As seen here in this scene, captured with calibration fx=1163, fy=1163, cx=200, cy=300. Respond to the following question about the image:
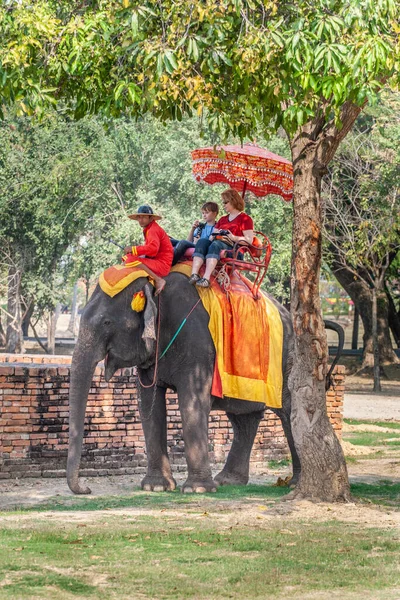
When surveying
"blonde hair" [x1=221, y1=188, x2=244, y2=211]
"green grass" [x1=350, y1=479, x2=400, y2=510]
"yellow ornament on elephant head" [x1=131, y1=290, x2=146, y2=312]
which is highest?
"blonde hair" [x1=221, y1=188, x2=244, y2=211]

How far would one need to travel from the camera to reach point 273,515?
9.83 metres

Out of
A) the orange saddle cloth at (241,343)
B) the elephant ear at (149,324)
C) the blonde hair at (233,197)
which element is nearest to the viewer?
the elephant ear at (149,324)

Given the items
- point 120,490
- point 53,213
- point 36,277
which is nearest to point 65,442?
point 120,490

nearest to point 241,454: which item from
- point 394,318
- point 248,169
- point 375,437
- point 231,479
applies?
point 231,479

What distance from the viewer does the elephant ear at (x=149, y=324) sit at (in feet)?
37.7

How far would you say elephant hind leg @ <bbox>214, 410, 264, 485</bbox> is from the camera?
509 inches

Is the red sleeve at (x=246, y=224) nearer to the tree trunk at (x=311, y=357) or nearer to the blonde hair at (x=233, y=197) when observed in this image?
the blonde hair at (x=233, y=197)

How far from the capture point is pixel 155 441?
1222 centimetres

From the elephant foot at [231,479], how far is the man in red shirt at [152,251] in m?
2.40

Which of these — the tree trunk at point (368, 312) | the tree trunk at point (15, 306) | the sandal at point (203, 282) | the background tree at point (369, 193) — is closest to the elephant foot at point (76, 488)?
the sandal at point (203, 282)

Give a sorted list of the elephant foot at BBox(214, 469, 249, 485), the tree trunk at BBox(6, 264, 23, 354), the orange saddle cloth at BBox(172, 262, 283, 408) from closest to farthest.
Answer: the orange saddle cloth at BBox(172, 262, 283, 408), the elephant foot at BBox(214, 469, 249, 485), the tree trunk at BBox(6, 264, 23, 354)

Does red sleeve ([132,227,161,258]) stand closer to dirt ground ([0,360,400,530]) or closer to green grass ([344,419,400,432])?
dirt ground ([0,360,400,530])

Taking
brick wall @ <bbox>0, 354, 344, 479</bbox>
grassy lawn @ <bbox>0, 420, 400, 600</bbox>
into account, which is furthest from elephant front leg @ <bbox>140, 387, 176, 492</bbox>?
brick wall @ <bbox>0, 354, 344, 479</bbox>

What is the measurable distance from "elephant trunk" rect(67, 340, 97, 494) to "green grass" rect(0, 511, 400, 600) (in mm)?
1889
